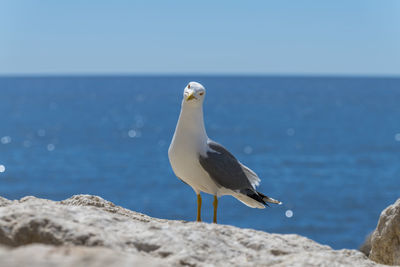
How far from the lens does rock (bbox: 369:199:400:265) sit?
5.66 meters

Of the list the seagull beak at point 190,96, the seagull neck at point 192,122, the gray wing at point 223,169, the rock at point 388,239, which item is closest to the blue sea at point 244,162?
the gray wing at point 223,169

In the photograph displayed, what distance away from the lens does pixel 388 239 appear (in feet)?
18.8

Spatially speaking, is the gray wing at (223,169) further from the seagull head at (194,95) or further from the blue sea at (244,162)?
the blue sea at (244,162)

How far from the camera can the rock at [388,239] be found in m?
5.66

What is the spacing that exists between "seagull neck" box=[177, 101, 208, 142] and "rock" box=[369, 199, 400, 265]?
2.08 metres

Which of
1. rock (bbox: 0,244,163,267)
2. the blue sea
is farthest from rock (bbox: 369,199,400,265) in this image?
the blue sea

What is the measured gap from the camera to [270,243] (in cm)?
419

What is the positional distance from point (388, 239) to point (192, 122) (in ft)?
7.57

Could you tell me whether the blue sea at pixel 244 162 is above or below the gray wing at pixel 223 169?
above

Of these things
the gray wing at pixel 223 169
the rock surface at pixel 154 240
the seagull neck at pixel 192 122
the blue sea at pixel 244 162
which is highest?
the blue sea at pixel 244 162

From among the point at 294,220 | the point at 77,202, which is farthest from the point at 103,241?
the point at 294,220

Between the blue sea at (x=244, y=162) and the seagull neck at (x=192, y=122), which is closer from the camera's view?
the seagull neck at (x=192, y=122)

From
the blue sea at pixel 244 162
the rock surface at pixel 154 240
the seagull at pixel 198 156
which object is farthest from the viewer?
the blue sea at pixel 244 162

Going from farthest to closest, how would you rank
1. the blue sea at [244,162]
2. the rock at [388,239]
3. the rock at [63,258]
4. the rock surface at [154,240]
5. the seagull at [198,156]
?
1. the blue sea at [244,162]
2. the seagull at [198,156]
3. the rock at [388,239]
4. the rock surface at [154,240]
5. the rock at [63,258]
